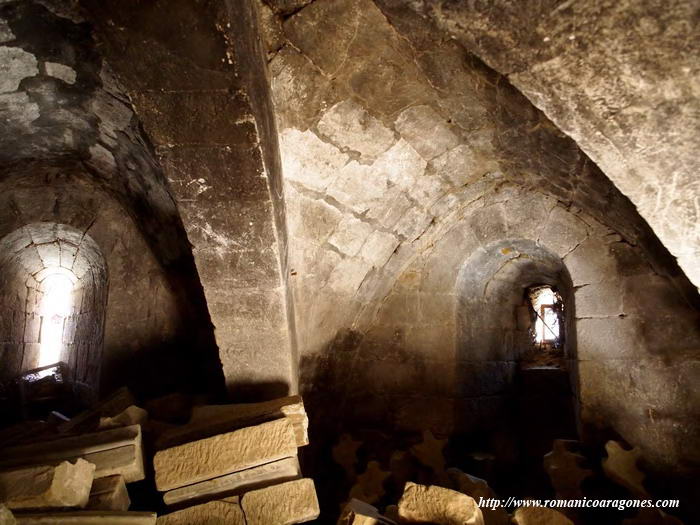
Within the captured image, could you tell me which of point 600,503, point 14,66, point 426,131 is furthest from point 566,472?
point 14,66

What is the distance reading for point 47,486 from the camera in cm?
179

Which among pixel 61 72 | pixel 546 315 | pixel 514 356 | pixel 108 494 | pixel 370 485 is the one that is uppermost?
pixel 61 72

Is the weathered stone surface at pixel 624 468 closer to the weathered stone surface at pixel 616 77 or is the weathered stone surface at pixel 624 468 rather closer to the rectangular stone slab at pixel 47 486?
the weathered stone surface at pixel 616 77

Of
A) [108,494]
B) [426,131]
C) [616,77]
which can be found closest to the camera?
[616,77]

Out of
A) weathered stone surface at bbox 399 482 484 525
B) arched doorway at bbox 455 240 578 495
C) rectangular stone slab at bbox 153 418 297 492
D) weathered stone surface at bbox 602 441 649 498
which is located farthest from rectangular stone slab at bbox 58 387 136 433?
weathered stone surface at bbox 602 441 649 498

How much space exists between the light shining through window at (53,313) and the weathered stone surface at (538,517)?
4555 millimetres

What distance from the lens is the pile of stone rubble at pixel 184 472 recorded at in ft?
6.01

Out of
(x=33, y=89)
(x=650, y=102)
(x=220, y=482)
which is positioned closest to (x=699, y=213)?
(x=650, y=102)

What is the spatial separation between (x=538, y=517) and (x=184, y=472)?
1644mm

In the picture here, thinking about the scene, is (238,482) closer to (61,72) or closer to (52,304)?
(61,72)

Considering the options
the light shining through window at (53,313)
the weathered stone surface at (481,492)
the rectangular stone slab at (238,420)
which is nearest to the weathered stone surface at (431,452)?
the weathered stone surface at (481,492)

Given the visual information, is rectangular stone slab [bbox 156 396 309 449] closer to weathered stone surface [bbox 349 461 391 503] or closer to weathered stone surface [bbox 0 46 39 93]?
weathered stone surface [bbox 349 461 391 503]

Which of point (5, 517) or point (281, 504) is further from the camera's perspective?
point (281, 504)

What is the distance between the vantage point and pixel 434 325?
3.87m
